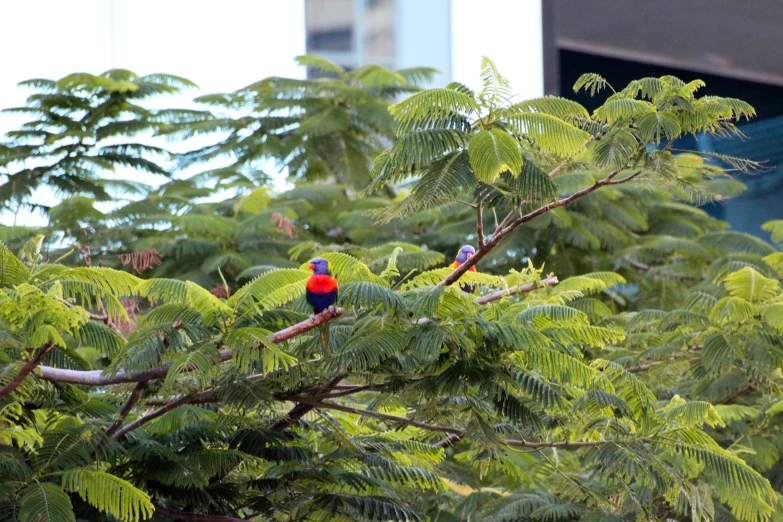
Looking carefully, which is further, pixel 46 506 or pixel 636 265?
pixel 636 265

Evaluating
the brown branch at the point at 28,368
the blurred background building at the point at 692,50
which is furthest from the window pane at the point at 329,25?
the brown branch at the point at 28,368

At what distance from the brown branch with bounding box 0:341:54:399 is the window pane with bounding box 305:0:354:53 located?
12.5 meters

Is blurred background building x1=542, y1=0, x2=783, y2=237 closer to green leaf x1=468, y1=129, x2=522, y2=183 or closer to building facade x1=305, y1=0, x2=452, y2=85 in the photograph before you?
building facade x1=305, y1=0, x2=452, y2=85

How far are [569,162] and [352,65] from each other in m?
12.1

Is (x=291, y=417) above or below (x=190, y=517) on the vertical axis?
above

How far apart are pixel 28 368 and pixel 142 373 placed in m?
0.49

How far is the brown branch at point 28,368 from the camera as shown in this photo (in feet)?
12.4

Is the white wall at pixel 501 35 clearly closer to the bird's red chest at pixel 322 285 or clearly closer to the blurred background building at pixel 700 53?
the blurred background building at pixel 700 53

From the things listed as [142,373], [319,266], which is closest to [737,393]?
[319,266]

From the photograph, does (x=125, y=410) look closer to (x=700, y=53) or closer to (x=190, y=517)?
(x=190, y=517)

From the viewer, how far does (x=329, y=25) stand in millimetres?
16094

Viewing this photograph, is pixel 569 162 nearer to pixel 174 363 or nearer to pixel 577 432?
pixel 577 432

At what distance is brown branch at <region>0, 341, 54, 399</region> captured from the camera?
378cm

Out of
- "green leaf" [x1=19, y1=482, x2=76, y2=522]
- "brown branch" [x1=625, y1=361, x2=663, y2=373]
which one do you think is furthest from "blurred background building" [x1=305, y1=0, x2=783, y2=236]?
"green leaf" [x1=19, y1=482, x2=76, y2=522]
